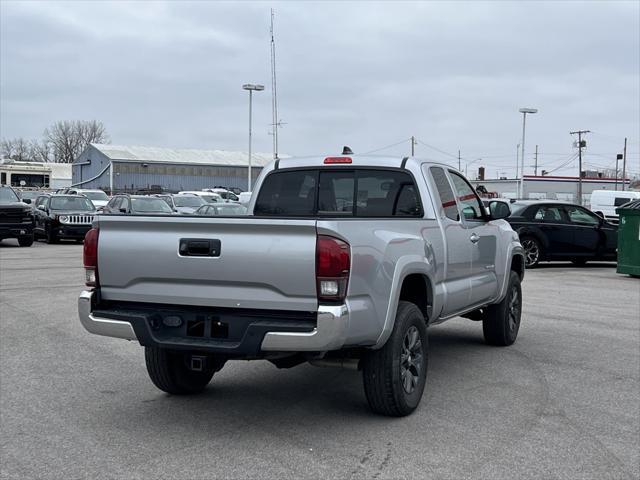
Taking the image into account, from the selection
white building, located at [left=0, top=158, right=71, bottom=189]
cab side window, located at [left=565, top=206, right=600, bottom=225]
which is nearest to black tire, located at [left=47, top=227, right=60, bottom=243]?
cab side window, located at [left=565, top=206, right=600, bottom=225]

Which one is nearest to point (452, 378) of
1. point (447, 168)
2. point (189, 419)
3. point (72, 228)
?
point (447, 168)

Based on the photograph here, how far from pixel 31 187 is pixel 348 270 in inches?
1882

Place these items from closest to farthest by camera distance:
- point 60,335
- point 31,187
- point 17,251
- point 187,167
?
point 60,335 → point 17,251 → point 31,187 → point 187,167

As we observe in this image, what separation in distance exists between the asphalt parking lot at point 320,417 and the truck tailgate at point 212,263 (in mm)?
966

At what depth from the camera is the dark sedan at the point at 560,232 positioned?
1841 cm

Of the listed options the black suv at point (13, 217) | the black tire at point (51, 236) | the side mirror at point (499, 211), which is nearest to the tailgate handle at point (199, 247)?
the side mirror at point (499, 211)

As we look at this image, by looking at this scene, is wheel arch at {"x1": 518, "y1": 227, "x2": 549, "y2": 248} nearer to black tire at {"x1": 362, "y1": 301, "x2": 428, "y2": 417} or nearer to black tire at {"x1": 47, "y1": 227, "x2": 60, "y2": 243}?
black tire at {"x1": 362, "y1": 301, "x2": 428, "y2": 417}

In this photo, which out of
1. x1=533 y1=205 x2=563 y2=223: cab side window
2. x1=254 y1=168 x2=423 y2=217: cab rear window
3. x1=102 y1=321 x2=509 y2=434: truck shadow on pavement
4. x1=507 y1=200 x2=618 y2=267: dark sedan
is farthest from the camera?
x1=533 y1=205 x2=563 y2=223: cab side window

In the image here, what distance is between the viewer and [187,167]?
272ft

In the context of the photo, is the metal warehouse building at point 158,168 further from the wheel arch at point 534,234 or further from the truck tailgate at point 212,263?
the truck tailgate at point 212,263

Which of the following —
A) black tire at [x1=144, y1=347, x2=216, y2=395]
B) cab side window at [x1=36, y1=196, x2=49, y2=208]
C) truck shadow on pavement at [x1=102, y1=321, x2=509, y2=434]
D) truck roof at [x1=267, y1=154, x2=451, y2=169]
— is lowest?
truck shadow on pavement at [x1=102, y1=321, x2=509, y2=434]

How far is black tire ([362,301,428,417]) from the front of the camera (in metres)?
5.44

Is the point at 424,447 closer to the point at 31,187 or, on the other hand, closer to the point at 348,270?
the point at 348,270

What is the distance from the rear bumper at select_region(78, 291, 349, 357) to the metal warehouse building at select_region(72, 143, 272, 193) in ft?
240
